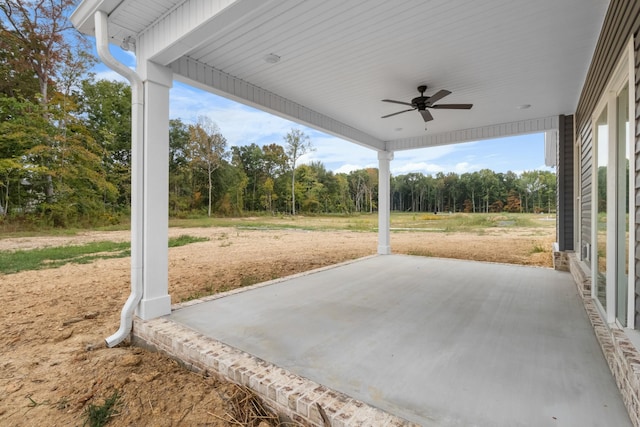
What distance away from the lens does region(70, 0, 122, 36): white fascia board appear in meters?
2.21

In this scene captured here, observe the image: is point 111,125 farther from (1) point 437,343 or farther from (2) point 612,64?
(2) point 612,64

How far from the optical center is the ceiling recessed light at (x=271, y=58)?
2.99 m

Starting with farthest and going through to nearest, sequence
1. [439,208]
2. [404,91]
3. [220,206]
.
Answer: [439,208] < [220,206] < [404,91]

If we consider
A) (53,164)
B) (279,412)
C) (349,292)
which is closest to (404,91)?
(349,292)

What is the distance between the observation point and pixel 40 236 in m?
7.29

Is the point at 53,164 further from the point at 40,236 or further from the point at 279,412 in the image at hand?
the point at 279,412

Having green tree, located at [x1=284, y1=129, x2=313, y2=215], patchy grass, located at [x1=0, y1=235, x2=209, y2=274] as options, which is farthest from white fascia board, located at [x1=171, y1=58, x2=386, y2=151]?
green tree, located at [x1=284, y1=129, x2=313, y2=215]

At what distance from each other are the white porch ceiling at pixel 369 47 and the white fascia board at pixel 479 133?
0.36 m

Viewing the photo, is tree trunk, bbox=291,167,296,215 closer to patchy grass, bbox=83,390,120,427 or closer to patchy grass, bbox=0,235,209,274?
patchy grass, bbox=0,235,209,274

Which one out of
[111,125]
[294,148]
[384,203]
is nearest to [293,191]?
[294,148]

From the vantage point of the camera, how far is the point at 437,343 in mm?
2141

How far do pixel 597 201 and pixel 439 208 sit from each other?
21269 mm

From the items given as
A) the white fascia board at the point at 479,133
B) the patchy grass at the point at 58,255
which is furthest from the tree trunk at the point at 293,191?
the white fascia board at the point at 479,133

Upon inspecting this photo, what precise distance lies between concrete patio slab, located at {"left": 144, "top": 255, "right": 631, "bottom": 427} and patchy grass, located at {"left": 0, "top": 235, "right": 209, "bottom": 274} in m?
4.47
